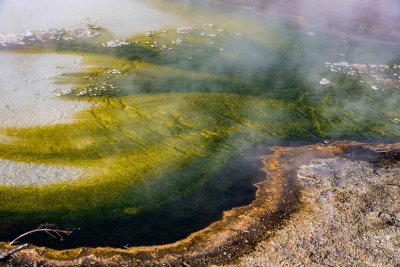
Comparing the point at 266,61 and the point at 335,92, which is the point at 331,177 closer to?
the point at 335,92

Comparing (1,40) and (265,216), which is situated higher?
(1,40)

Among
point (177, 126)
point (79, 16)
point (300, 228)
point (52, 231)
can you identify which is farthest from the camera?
point (79, 16)

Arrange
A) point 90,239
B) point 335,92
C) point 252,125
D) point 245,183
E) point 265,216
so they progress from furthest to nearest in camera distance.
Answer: point 335,92
point 252,125
point 245,183
point 265,216
point 90,239

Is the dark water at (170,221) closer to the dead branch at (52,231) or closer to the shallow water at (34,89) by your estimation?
the dead branch at (52,231)

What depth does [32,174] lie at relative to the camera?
456 inches

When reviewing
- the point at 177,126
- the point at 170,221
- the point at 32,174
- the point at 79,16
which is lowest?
the point at 170,221

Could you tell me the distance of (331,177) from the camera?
12.3 m

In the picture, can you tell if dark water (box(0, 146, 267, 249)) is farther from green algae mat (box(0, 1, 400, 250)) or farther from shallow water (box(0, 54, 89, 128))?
shallow water (box(0, 54, 89, 128))

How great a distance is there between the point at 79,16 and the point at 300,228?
725 inches

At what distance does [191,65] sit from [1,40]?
29.8 feet

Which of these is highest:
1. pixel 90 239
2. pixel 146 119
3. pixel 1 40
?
pixel 1 40

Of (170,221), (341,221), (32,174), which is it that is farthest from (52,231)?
(341,221)

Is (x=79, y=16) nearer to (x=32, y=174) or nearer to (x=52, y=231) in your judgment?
(x=32, y=174)

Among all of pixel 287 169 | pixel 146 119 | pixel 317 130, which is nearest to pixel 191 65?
pixel 146 119
